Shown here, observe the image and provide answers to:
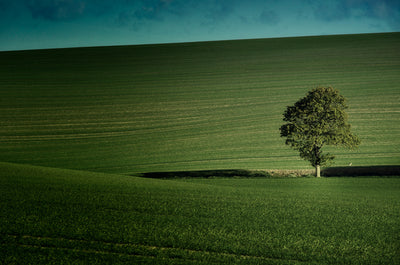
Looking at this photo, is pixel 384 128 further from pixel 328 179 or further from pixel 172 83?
pixel 172 83

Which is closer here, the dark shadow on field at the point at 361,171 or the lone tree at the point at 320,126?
the lone tree at the point at 320,126

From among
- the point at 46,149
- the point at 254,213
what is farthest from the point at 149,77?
the point at 254,213

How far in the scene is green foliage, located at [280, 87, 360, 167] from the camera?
76.8 ft

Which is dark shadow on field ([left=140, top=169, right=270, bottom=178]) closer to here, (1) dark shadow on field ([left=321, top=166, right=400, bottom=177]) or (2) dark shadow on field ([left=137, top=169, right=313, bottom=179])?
(2) dark shadow on field ([left=137, top=169, right=313, bottom=179])

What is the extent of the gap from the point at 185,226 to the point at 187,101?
32.5 meters

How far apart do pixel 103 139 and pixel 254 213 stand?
83.7ft

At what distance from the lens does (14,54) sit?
61938 mm

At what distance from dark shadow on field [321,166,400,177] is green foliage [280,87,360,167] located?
1.79 metres

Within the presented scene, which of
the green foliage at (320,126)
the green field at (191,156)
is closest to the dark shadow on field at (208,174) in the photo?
the green field at (191,156)

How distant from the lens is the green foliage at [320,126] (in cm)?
2341

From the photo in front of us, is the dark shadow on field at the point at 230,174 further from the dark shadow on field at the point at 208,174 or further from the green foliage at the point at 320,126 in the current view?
the green foliage at the point at 320,126

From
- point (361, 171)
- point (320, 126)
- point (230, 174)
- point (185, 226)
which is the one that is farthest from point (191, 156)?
point (185, 226)

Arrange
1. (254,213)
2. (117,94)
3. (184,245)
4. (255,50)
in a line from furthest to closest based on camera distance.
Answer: (255,50) < (117,94) < (254,213) < (184,245)

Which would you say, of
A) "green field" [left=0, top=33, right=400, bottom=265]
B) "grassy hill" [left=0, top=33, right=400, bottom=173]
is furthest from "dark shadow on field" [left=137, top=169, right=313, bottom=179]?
"grassy hill" [left=0, top=33, right=400, bottom=173]
